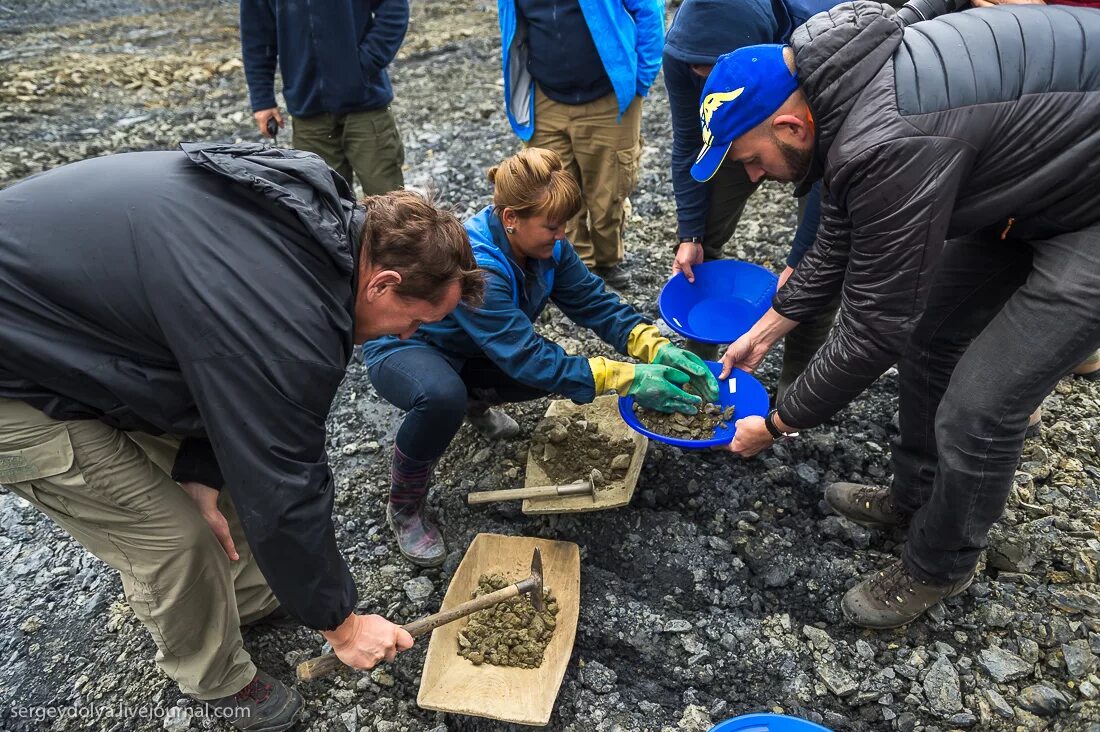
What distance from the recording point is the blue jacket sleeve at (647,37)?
173 inches

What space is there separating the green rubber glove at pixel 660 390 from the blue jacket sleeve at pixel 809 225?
0.86 m

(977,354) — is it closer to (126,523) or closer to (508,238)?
(508,238)

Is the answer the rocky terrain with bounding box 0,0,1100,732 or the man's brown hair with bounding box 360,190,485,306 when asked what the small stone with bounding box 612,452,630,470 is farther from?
the man's brown hair with bounding box 360,190,485,306

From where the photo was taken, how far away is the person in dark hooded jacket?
175 centimetres

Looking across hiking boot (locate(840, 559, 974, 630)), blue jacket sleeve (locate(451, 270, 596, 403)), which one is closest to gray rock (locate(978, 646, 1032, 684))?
hiking boot (locate(840, 559, 974, 630))

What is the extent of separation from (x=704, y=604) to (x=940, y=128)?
1.93 meters

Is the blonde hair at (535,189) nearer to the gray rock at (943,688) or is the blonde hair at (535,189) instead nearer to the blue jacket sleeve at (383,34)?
the gray rock at (943,688)

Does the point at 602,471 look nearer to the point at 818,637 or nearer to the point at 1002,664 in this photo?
the point at 818,637

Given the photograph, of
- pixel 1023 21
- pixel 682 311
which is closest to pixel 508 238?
pixel 682 311

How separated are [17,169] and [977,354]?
8.05 metres

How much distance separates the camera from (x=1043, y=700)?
2.52 metres

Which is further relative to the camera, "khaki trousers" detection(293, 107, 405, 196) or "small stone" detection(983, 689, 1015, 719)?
"khaki trousers" detection(293, 107, 405, 196)

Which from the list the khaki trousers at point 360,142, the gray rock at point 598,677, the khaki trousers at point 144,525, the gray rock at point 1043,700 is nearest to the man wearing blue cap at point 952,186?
the gray rock at point 1043,700

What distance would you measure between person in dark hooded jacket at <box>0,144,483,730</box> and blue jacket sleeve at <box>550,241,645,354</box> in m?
1.13
